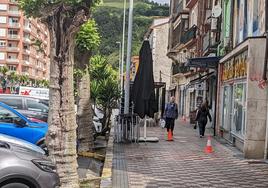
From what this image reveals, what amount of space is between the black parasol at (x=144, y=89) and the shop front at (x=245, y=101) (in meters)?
2.81

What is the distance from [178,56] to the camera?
4650cm

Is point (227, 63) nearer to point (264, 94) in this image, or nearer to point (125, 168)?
point (264, 94)

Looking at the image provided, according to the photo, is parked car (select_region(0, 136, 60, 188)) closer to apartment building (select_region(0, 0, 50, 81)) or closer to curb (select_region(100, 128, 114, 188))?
curb (select_region(100, 128, 114, 188))

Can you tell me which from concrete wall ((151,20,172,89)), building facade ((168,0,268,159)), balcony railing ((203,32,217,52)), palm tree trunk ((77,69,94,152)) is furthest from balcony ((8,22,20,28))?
palm tree trunk ((77,69,94,152))

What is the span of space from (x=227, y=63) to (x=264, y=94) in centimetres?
583

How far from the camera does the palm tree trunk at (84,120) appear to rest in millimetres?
13812

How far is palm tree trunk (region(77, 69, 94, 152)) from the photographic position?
13812mm

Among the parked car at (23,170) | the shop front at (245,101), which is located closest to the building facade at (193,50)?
the shop front at (245,101)

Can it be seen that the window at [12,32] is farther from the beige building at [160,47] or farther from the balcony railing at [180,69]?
the balcony railing at [180,69]

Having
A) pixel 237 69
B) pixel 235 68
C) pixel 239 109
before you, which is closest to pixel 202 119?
pixel 235 68

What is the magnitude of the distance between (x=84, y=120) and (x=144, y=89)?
304 centimetres

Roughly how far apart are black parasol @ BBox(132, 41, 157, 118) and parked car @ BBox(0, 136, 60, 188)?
31.6 ft

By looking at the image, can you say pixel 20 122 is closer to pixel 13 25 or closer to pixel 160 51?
pixel 160 51

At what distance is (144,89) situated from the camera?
640 inches
